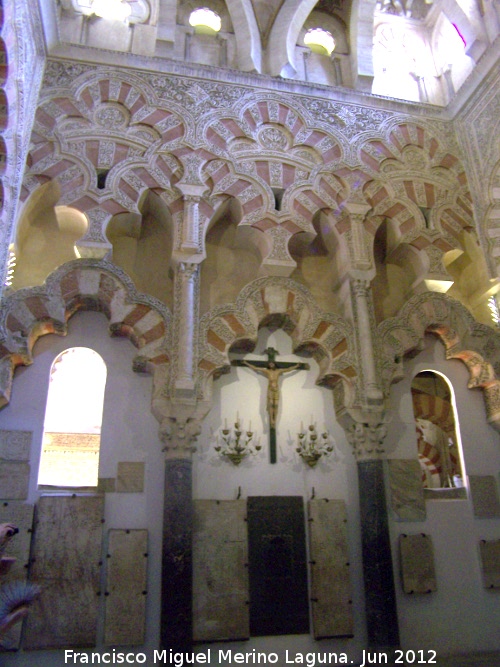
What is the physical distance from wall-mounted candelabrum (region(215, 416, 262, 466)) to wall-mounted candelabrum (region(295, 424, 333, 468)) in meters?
0.52

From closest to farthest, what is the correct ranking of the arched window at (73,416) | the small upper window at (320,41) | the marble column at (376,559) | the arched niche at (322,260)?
1. the marble column at (376,559)
2. the arched window at (73,416)
3. the arched niche at (322,260)
4. the small upper window at (320,41)

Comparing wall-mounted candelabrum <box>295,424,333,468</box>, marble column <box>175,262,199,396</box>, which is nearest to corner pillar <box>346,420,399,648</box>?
wall-mounted candelabrum <box>295,424,333,468</box>

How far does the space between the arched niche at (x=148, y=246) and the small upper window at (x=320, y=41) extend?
12.8 ft

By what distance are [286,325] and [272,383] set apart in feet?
2.55

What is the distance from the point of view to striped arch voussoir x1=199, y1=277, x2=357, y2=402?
6570 millimetres

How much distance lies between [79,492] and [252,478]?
1.89 metres

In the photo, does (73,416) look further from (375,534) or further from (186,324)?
(375,534)

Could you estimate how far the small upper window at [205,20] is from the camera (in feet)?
27.5

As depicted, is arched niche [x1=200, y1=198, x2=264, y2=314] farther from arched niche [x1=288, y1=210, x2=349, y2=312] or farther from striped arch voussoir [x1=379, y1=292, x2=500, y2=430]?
striped arch voussoir [x1=379, y1=292, x2=500, y2=430]

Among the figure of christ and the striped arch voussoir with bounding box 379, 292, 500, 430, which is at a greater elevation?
the striped arch voussoir with bounding box 379, 292, 500, 430

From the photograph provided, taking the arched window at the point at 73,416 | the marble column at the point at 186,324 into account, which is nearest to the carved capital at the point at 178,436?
the marble column at the point at 186,324

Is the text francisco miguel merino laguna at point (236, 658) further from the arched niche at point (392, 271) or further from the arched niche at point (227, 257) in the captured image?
the arched niche at point (392, 271)

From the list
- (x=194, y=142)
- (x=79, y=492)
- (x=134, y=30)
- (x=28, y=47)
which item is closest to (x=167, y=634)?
(x=79, y=492)

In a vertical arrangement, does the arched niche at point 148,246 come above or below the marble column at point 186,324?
above
